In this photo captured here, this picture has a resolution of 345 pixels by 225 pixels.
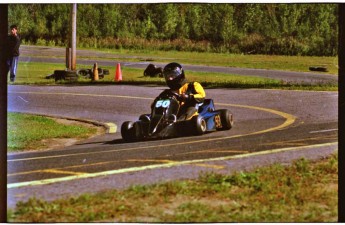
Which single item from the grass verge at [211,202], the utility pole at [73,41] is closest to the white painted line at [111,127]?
the utility pole at [73,41]

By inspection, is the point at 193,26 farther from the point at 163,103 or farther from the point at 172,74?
the point at 163,103

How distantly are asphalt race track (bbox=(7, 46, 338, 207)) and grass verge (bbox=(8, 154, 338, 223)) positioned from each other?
0.97 feet

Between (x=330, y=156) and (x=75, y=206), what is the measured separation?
3.66m

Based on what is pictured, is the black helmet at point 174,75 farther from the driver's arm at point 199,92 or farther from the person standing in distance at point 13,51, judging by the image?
the person standing in distance at point 13,51

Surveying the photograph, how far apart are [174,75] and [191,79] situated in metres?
0.24

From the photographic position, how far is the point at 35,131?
14219 millimetres

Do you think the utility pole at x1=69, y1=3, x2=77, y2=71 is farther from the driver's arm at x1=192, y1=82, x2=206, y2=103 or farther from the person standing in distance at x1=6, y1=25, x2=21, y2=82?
the driver's arm at x1=192, y1=82, x2=206, y2=103

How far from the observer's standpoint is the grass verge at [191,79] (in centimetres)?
1177

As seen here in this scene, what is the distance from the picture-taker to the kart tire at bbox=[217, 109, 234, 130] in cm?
1292

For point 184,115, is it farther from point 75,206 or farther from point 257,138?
point 75,206

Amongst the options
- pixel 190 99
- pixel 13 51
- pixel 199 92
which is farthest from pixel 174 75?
pixel 13 51

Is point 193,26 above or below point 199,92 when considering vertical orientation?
above

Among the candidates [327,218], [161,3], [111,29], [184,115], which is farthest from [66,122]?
[327,218]

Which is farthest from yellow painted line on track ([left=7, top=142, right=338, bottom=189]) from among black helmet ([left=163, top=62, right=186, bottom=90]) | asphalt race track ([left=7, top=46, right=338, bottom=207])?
black helmet ([left=163, top=62, right=186, bottom=90])
